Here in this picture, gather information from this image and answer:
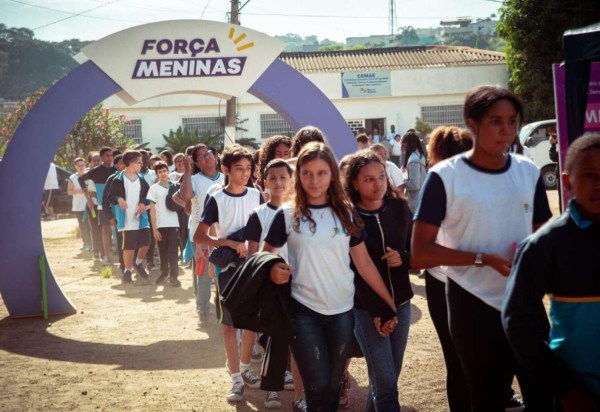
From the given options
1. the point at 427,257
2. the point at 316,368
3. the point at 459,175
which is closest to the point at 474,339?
the point at 427,257

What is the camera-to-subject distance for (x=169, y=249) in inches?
491

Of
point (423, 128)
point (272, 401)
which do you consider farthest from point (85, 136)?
point (272, 401)

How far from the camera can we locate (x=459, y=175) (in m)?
3.80

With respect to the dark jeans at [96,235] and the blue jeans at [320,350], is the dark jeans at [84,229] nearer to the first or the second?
the dark jeans at [96,235]

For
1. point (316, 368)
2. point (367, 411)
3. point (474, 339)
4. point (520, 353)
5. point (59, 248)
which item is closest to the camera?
point (520, 353)

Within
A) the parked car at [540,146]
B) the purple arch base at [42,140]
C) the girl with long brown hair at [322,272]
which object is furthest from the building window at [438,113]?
the girl with long brown hair at [322,272]

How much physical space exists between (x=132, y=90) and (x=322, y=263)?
231 inches

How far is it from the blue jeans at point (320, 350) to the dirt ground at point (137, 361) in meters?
1.58

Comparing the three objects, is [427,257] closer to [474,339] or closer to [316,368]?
[474,339]

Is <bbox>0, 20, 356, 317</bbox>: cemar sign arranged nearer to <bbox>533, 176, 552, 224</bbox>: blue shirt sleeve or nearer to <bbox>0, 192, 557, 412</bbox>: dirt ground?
<bbox>0, 192, 557, 412</bbox>: dirt ground

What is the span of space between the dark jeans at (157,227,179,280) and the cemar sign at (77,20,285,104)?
9.16ft

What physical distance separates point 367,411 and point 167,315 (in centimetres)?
540

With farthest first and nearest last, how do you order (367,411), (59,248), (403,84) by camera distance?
(403,84), (59,248), (367,411)

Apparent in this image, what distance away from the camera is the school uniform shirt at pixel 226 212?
6727 mm
